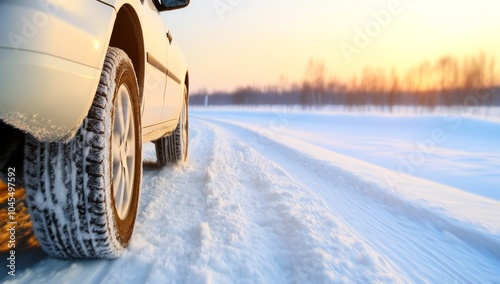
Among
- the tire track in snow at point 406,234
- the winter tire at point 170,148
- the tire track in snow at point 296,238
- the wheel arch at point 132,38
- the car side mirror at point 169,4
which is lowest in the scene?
the tire track in snow at point 406,234

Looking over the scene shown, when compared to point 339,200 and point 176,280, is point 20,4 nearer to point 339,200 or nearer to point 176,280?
point 176,280

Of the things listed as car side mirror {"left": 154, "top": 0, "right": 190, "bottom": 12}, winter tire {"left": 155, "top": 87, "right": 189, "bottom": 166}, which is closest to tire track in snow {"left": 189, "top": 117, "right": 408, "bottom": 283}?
winter tire {"left": 155, "top": 87, "right": 189, "bottom": 166}

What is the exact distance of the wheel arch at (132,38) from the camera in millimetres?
1703

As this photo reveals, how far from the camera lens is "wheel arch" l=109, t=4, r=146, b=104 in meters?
1.70

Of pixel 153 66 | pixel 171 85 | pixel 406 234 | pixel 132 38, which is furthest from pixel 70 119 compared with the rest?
pixel 406 234

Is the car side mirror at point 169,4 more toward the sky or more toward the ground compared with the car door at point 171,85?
more toward the sky

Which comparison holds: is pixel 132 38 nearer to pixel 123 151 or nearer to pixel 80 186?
pixel 123 151

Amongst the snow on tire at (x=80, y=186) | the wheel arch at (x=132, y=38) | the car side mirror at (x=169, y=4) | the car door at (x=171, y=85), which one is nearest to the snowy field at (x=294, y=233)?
the snow on tire at (x=80, y=186)

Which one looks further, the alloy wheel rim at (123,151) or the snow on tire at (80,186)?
the alloy wheel rim at (123,151)

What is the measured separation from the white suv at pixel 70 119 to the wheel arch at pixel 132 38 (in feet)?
0.04

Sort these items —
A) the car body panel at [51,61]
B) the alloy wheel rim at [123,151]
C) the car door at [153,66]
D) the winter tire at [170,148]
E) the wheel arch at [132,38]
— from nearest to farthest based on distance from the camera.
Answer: the car body panel at [51,61], the alloy wheel rim at [123,151], the wheel arch at [132,38], the car door at [153,66], the winter tire at [170,148]

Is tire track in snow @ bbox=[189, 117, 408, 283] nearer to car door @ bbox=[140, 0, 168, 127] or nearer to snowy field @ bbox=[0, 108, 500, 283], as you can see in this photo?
snowy field @ bbox=[0, 108, 500, 283]

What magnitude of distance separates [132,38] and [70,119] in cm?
90

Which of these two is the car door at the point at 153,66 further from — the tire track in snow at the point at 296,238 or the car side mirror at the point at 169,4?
the tire track in snow at the point at 296,238
